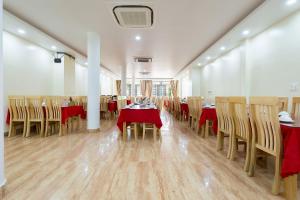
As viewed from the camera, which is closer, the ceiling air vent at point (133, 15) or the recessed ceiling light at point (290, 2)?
the recessed ceiling light at point (290, 2)

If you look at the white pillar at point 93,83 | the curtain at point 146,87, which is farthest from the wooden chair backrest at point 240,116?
the curtain at point 146,87

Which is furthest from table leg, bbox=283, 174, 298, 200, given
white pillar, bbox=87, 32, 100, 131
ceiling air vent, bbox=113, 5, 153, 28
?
white pillar, bbox=87, 32, 100, 131

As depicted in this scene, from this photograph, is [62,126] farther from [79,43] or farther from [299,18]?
[299,18]

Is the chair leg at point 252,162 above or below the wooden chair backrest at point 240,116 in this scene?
below

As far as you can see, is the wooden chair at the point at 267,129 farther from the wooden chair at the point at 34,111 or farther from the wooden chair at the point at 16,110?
the wooden chair at the point at 16,110

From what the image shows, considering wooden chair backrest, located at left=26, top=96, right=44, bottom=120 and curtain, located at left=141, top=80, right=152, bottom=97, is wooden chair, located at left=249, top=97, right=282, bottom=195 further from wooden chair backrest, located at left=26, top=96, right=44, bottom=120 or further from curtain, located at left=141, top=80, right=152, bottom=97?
curtain, located at left=141, top=80, right=152, bottom=97

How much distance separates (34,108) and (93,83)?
1650mm

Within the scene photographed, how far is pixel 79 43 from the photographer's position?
22.1ft

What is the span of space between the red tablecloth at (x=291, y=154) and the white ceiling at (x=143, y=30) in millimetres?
2964

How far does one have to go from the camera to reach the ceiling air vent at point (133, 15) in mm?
3801

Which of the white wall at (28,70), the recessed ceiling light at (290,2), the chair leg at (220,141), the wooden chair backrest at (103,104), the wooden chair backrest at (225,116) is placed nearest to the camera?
the wooden chair backrest at (225,116)

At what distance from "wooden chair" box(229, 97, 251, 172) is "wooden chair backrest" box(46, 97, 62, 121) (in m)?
4.06

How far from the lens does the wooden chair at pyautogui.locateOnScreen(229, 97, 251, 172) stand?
8.08 ft

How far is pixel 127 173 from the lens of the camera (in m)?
2.42
